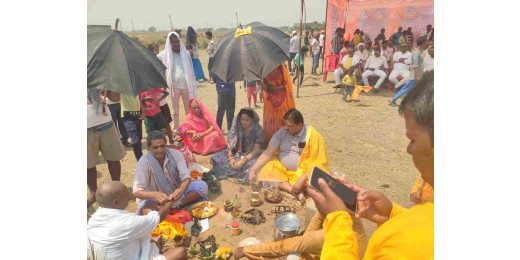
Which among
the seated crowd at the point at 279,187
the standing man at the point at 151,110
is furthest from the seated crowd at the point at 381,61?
the standing man at the point at 151,110

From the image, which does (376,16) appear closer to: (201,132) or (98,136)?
(201,132)

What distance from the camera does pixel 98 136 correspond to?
3449mm

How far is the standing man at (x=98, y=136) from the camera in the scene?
3.27m

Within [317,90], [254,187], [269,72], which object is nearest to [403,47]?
[317,90]

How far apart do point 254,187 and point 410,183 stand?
2344mm

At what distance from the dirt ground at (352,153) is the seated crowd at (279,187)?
37 cm

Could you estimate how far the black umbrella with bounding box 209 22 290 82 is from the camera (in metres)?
4.16

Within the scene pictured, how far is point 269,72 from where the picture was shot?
4055 mm

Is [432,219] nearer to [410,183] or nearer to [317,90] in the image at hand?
[410,183]

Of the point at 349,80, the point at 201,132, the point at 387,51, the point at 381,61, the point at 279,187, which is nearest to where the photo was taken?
the point at 279,187

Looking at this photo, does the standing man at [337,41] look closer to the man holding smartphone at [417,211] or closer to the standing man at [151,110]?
the standing man at [151,110]

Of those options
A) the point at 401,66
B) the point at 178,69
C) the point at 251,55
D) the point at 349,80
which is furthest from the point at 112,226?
the point at 401,66

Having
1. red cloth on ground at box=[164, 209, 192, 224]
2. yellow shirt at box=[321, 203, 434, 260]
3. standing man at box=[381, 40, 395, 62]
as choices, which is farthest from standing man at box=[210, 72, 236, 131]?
standing man at box=[381, 40, 395, 62]

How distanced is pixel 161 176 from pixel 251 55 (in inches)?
87.4
